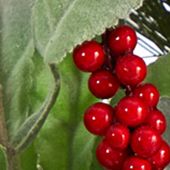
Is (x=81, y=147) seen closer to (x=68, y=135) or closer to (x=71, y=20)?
(x=68, y=135)

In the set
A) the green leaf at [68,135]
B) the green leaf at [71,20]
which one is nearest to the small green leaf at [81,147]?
the green leaf at [68,135]

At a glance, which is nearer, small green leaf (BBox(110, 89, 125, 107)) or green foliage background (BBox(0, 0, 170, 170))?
green foliage background (BBox(0, 0, 170, 170))

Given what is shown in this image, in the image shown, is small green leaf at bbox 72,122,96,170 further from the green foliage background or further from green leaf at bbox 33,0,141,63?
green leaf at bbox 33,0,141,63

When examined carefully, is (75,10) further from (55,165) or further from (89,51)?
(55,165)

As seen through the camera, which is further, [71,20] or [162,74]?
[162,74]

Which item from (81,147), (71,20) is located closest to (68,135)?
(81,147)

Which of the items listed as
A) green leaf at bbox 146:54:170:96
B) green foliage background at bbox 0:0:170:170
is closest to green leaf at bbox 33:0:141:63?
green foliage background at bbox 0:0:170:170
